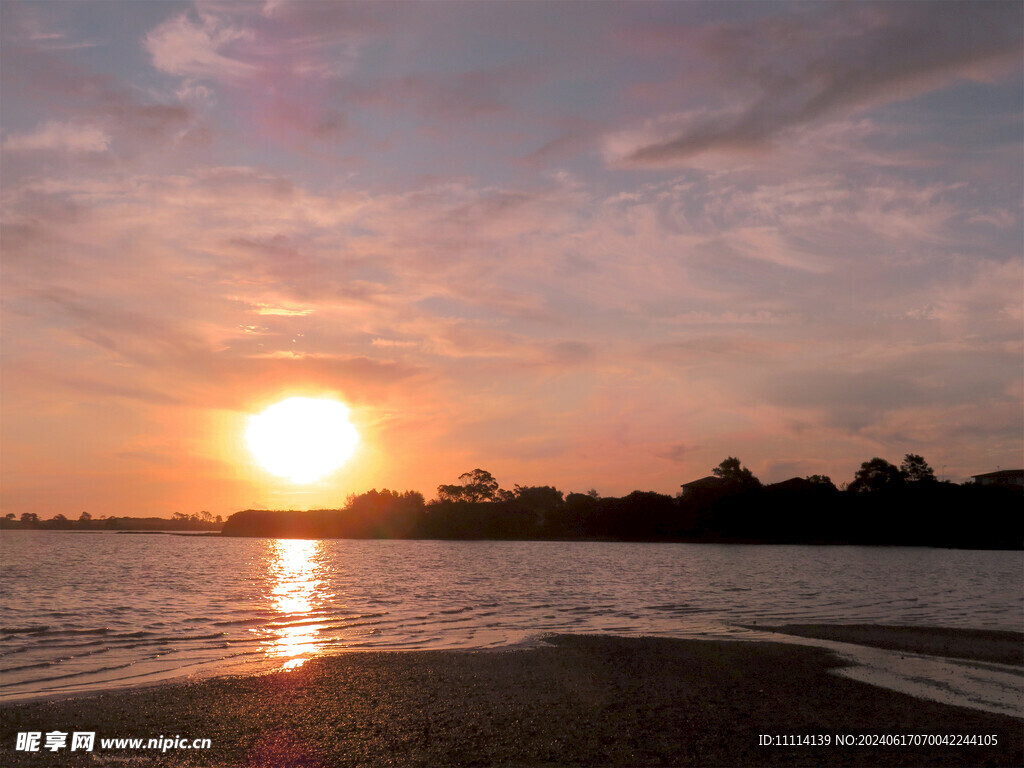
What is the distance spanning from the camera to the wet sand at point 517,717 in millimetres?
12562

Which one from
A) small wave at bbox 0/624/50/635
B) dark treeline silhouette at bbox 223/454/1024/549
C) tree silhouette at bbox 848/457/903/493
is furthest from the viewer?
tree silhouette at bbox 848/457/903/493

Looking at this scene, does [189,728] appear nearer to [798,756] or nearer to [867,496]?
[798,756]

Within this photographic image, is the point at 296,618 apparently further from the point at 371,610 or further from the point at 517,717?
the point at 517,717

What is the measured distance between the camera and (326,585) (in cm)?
5356

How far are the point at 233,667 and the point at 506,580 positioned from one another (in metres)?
39.9

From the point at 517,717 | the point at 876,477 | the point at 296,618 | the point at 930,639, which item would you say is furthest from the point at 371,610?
the point at 876,477

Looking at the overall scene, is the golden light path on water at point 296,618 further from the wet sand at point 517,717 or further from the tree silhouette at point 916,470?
the tree silhouette at point 916,470

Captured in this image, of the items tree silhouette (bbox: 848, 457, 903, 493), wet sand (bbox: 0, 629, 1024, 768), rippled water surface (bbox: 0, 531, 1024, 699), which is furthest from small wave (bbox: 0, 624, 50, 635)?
tree silhouette (bbox: 848, 457, 903, 493)

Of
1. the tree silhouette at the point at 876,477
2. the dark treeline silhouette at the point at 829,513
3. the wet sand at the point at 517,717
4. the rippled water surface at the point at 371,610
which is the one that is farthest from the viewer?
the tree silhouette at the point at 876,477

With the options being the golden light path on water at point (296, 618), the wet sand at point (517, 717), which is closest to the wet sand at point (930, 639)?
the wet sand at point (517, 717)

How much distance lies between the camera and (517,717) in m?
15.0

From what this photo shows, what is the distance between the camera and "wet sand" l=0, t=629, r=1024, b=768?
12.6m

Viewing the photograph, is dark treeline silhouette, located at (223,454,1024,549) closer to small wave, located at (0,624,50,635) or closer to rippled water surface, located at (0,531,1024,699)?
rippled water surface, located at (0,531,1024,699)

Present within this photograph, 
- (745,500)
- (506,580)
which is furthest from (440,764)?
(745,500)
